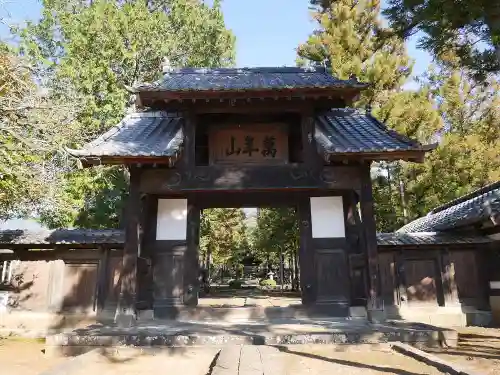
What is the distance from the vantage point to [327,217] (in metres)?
10.8

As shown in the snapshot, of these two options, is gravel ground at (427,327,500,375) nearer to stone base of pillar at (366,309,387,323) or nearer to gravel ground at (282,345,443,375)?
gravel ground at (282,345,443,375)

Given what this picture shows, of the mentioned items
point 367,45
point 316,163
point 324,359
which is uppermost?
point 367,45

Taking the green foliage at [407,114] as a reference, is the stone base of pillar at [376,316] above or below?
below

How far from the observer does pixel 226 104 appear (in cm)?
1050

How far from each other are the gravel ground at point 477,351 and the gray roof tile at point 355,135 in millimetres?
4569

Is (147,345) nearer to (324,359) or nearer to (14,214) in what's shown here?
(324,359)

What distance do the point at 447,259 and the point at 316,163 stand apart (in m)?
5.24

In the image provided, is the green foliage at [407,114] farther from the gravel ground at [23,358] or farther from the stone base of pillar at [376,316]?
the gravel ground at [23,358]

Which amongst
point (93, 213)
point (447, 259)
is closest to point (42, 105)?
point (447, 259)

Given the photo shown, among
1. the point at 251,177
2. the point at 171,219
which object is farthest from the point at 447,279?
the point at 171,219

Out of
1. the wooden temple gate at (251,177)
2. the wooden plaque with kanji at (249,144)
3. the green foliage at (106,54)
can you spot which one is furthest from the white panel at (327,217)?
the green foliage at (106,54)

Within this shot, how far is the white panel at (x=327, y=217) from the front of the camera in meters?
10.7

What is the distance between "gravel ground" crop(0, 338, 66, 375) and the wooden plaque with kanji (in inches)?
248

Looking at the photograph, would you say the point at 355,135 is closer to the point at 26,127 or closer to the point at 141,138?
the point at 141,138
